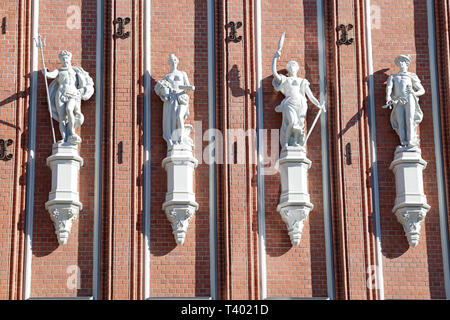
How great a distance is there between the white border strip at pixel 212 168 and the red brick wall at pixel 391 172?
9.35 ft

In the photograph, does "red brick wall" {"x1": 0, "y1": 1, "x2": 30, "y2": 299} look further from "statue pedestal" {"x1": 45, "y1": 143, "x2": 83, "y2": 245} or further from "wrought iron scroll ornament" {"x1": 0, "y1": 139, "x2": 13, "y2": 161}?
"statue pedestal" {"x1": 45, "y1": 143, "x2": 83, "y2": 245}

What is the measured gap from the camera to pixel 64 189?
22.6 m

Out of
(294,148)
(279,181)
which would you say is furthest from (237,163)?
(294,148)

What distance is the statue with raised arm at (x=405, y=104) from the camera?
75.9ft

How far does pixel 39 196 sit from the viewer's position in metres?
22.8

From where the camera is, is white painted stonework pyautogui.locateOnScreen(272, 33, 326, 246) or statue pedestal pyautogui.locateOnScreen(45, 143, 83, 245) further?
white painted stonework pyautogui.locateOnScreen(272, 33, 326, 246)

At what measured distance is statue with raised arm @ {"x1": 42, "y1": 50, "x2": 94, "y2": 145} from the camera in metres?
23.0

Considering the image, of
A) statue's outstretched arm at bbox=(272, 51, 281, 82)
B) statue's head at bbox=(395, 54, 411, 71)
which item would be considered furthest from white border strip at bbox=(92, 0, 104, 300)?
statue's head at bbox=(395, 54, 411, 71)

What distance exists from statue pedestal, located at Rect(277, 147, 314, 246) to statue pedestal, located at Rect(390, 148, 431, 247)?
1504mm

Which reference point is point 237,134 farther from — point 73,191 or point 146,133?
point 73,191

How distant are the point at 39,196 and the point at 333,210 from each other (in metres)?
5.01

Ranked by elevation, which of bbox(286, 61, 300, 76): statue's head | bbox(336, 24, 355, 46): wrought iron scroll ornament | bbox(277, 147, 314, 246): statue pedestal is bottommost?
bbox(277, 147, 314, 246): statue pedestal

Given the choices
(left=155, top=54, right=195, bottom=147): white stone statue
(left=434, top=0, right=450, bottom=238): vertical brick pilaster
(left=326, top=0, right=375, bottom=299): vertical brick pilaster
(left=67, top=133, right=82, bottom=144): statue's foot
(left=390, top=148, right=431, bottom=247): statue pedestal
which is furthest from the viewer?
(left=434, top=0, right=450, bottom=238): vertical brick pilaster

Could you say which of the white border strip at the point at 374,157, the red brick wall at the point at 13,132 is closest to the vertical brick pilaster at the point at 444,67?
the white border strip at the point at 374,157
